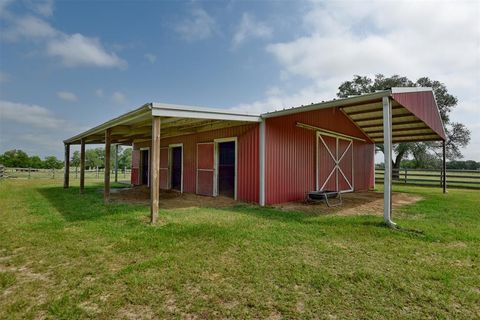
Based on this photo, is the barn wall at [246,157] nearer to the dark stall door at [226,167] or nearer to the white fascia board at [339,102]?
the dark stall door at [226,167]

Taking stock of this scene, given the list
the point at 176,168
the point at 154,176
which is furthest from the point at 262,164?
the point at 176,168

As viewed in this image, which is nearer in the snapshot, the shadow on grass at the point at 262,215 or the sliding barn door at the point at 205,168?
the shadow on grass at the point at 262,215

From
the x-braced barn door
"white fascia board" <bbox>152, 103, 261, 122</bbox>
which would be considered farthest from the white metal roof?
the x-braced barn door

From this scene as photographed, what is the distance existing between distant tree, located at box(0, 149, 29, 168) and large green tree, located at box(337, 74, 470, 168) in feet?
195

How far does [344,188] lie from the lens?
10.1 m

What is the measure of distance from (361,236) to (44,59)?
18146mm

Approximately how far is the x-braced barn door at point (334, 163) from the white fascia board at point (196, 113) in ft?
10.5

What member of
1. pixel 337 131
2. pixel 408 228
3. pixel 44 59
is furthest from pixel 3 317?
pixel 44 59

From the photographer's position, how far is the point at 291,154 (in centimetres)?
740

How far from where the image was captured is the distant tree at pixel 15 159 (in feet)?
155

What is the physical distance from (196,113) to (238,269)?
378 cm

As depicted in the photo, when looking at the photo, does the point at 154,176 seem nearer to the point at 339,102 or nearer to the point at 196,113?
the point at 196,113

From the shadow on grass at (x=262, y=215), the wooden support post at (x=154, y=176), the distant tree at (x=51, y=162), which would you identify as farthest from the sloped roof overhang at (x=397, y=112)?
the distant tree at (x=51, y=162)

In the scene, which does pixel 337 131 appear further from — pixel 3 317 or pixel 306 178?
pixel 3 317
